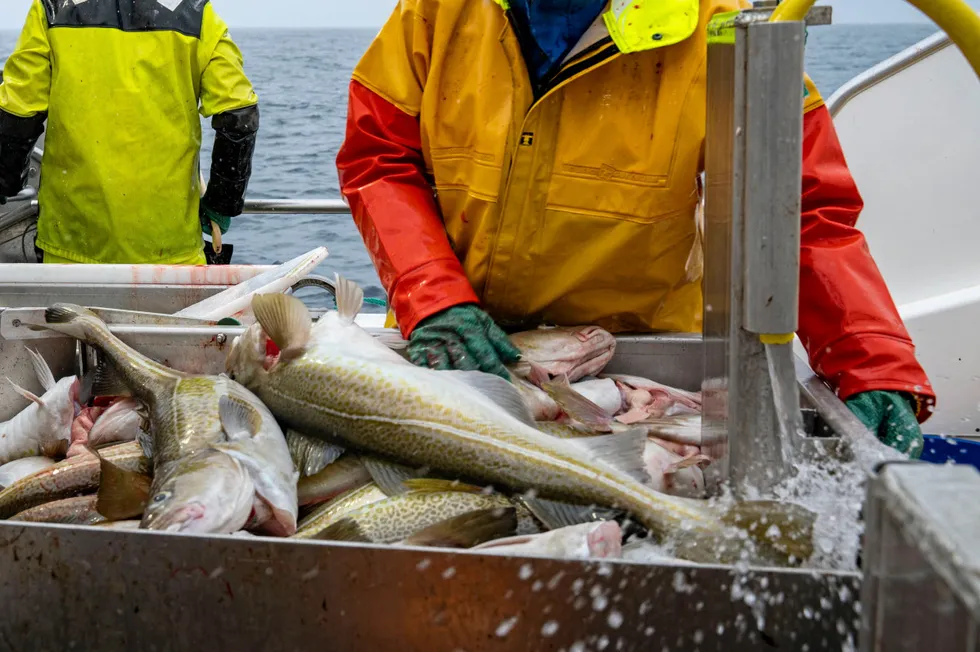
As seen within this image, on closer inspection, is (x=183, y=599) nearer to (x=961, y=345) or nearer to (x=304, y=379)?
(x=304, y=379)

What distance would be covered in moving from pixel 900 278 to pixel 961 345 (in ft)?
1.85

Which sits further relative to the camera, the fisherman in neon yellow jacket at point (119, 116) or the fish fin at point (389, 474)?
the fisherman in neon yellow jacket at point (119, 116)

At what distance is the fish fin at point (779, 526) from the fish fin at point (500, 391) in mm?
595

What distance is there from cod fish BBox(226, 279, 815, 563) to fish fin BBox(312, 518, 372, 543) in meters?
0.26

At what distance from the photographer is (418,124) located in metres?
2.89

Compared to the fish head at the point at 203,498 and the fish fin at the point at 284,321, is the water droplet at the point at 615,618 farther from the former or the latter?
the fish fin at the point at 284,321

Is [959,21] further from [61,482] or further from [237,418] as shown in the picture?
[61,482]

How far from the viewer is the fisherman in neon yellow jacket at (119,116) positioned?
5000mm

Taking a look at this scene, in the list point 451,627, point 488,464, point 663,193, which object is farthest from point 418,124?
point 451,627

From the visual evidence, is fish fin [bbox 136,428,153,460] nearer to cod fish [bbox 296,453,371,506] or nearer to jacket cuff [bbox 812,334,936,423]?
cod fish [bbox 296,453,371,506]

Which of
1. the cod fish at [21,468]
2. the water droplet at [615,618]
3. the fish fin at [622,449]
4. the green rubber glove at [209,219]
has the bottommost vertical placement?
the green rubber glove at [209,219]

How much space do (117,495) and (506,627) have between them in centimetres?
84

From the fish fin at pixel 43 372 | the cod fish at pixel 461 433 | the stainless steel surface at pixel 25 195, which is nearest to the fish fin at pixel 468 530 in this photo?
the cod fish at pixel 461 433

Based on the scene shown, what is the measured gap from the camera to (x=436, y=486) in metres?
1.90
